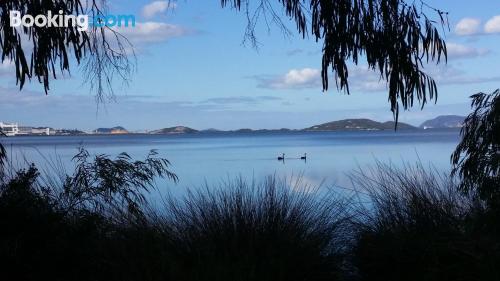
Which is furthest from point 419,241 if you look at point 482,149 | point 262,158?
point 262,158

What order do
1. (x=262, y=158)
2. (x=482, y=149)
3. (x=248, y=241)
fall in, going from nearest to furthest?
(x=248, y=241), (x=482, y=149), (x=262, y=158)

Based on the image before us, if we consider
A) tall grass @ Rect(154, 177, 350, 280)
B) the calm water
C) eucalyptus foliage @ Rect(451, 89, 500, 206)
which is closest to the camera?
tall grass @ Rect(154, 177, 350, 280)

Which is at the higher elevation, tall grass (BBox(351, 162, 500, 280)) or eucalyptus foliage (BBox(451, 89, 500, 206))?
eucalyptus foliage (BBox(451, 89, 500, 206))

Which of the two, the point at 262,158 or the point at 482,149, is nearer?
the point at 482,149

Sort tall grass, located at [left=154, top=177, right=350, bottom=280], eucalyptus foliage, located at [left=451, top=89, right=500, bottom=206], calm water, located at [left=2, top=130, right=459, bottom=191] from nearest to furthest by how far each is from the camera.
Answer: tall grass, located at [left=154, top=177, right=350, bottom=280] → eucalyptus foliage, located at [left=451, top=89, right=500, bottom=206] → calm water, located at [left=2, top=130, right=459, bottom=191]

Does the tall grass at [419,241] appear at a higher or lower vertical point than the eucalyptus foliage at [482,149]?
lower

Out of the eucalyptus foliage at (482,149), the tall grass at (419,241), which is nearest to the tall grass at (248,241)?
the tall grass at (419,241)

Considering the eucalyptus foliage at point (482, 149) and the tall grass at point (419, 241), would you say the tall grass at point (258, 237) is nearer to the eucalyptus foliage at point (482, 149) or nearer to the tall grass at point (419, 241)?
the tall grass at point (419, 241)

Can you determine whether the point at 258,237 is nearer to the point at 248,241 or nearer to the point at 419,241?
the point at 248,241

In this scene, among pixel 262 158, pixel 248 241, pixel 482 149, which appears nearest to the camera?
pixel 248 241

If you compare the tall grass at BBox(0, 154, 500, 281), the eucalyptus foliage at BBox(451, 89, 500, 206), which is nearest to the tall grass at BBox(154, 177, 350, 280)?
the tall grass at BBox(0, 154, 500, 281)

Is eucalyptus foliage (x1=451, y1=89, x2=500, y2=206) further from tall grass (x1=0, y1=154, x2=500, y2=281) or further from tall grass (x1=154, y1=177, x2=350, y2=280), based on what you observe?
tall grass (x1=154, y1=177, x2=350, y2=280)

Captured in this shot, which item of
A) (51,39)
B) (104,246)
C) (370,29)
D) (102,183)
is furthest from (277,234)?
(102,183)

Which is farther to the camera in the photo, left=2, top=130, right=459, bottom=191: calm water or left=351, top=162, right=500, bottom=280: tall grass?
left=2, top=130, right=459, bottom=191: calm water
